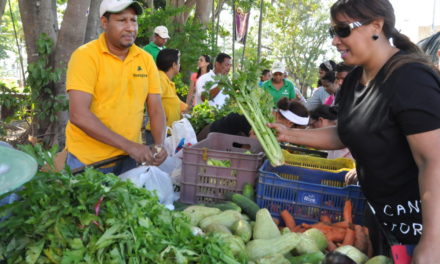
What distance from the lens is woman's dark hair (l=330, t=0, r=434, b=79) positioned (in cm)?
200

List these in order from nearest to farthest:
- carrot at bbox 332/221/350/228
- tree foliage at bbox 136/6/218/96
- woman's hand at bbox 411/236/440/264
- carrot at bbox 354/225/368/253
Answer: woman's hand at bbox 411/236/440/264 < carrot at bbox 354/225/368/253 < carrot at bbox 332/221/350/228 < tree foliage at bbox 136/6/218/96

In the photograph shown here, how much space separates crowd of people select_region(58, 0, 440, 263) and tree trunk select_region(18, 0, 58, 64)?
11.4 feet

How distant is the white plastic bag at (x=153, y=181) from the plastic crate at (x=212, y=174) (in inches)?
6.0

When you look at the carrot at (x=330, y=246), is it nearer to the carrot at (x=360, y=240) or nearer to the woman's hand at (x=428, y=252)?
the carrot at (x=360, y=240)

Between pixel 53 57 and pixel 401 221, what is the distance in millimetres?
5551

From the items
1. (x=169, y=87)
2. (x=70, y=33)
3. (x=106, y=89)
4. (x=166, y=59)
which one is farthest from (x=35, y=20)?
(x=106, y=89)

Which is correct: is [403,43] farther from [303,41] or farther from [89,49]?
[303,41]

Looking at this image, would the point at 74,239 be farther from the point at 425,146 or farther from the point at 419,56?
the point at 419,56

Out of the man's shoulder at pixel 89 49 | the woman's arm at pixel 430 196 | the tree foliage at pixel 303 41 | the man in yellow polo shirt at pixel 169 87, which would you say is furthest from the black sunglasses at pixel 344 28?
the tree foliage at pixel 303 41

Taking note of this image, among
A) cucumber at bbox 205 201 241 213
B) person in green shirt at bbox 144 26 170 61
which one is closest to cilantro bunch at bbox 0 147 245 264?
cucumber at bbox 205 201 241 213

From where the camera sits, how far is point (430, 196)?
1749 mm

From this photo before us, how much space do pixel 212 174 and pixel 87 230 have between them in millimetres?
1509

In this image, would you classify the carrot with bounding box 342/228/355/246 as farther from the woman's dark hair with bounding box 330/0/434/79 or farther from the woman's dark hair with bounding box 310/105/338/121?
the woman's dark hair with bounding box 310/105/338/121

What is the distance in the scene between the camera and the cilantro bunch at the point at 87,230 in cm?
175
